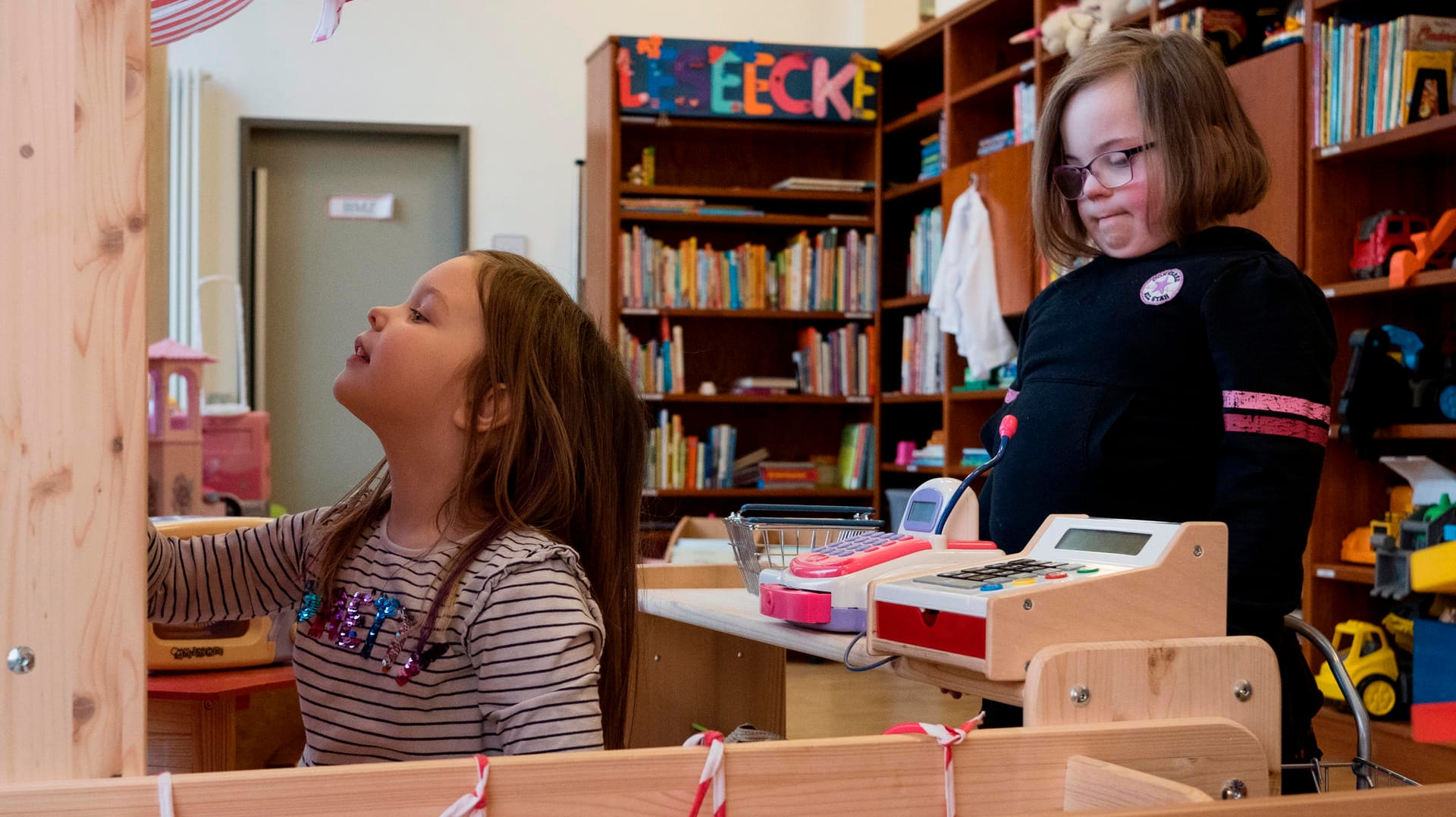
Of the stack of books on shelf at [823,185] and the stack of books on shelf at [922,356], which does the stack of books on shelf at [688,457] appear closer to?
the stack of books on shelf at [922,356]

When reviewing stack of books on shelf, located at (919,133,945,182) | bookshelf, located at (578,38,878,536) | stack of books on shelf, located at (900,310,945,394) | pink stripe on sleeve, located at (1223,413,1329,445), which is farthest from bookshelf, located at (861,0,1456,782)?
pink stripe on sleeve, located at (1223,413,1329,445)

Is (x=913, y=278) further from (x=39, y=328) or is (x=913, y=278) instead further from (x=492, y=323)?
(x=39, y=328)

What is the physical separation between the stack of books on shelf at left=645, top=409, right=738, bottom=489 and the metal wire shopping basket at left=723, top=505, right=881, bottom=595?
3743 millimetres

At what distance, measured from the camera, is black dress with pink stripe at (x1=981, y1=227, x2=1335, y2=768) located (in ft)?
3.89

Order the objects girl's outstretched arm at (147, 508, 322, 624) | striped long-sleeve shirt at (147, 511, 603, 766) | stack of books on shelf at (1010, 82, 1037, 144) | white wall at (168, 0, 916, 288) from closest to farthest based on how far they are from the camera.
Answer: striped long-sleeve shirt at (147, 511, 603, 766) < girl's outstretched arm at (147, 508, 322, 624) < stack of books on shelf at (1010, 82, 1037, 144) < white wall at (168, 0, 916, 288)

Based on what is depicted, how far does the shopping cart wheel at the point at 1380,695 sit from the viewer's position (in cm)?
316

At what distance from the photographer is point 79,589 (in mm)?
695

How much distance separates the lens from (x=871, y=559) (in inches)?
48.9

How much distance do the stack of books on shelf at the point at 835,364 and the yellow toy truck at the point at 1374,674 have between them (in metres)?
2.57

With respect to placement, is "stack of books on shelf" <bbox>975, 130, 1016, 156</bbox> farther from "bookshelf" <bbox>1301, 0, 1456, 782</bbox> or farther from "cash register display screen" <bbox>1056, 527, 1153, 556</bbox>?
"cash register display screen" <bbox>1056, 527, 1153, 556</bbox>

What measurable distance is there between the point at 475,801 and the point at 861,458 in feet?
16.0

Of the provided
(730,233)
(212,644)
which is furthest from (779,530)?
(730,233)

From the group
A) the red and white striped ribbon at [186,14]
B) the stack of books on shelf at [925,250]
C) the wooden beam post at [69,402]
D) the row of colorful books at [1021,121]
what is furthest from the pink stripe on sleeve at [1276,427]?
the stack of books on shelf at [925,250]

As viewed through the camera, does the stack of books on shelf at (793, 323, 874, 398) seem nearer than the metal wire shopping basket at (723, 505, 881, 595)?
No
